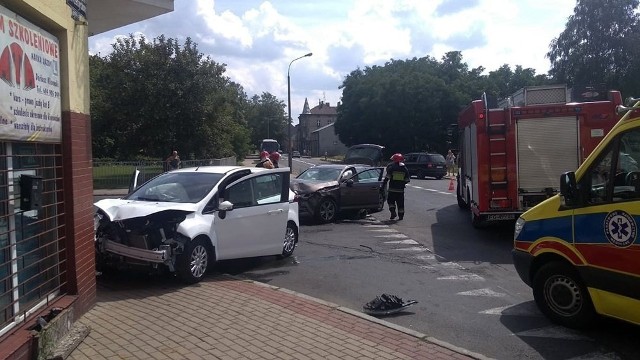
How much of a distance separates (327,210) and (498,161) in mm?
4843

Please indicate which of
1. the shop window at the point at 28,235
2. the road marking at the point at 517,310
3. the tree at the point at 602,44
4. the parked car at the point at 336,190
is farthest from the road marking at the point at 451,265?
the tree at the point at 602,44

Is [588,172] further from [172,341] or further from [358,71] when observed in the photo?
[358,71]

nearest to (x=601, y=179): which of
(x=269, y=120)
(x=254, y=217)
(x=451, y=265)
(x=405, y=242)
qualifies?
(x=451, y=265)

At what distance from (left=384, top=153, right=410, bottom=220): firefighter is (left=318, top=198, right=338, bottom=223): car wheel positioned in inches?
60.9

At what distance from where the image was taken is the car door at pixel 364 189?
52.2 ft

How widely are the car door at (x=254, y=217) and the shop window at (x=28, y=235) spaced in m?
2.81

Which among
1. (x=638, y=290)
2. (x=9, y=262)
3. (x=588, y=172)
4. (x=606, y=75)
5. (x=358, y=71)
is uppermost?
(x=358, y=71)

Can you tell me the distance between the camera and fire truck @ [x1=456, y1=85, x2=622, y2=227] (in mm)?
11758

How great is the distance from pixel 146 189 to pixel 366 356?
5.11 meters

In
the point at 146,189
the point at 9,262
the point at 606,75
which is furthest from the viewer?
the point at 606,75

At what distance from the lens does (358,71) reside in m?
76.1

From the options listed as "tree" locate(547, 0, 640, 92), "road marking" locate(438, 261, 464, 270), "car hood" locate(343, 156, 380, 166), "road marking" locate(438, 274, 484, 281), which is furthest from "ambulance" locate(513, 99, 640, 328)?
"tree" locate(547, 0, 640, 92)

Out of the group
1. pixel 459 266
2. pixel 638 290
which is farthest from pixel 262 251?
pixel 638 290

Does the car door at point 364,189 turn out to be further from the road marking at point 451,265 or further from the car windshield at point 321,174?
the road marking at point 451,265
